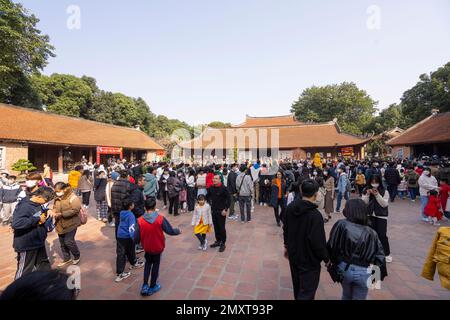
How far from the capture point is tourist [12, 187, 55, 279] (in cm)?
289

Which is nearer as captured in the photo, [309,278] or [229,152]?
[309,278]

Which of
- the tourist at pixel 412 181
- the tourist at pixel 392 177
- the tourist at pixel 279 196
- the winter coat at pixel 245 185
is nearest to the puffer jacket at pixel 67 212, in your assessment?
the winter coat at pixel 245 185

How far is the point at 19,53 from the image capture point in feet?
Answer: 64.2

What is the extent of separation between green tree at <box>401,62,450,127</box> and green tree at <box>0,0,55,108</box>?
38.2 metres

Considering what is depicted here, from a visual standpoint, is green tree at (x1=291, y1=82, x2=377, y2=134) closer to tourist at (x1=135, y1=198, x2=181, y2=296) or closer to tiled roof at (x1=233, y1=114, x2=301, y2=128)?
tiled roof at (x1=233, y1=114, x2=301, y2=128)

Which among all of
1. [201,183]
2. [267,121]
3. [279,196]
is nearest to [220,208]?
[279,196]

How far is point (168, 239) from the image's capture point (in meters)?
5.34

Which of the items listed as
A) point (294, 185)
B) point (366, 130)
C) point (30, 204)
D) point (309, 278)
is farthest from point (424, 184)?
point (366, 130)

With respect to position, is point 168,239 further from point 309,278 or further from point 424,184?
point 424,184

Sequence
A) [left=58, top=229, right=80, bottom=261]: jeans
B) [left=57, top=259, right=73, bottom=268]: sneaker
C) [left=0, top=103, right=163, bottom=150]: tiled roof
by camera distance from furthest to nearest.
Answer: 1. [left=0, top=103, right=163, bottom=150]: tiled roof
2. [left=57, top=259, right=73, bottom=268]: sneaker
3. [left=58, top=229, right=80, bottom=261]: jeans

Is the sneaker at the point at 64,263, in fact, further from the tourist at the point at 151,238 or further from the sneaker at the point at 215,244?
the sneaker at the point at 215,244

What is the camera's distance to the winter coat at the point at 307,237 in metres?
2.27

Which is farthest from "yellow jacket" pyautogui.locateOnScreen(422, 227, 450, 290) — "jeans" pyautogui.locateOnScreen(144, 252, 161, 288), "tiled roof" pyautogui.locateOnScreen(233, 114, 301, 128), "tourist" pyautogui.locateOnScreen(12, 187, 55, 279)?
"tiled roof" pyautogui.locateOnScreen(233, 114, 301, 128)

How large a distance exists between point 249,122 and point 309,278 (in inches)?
1370
